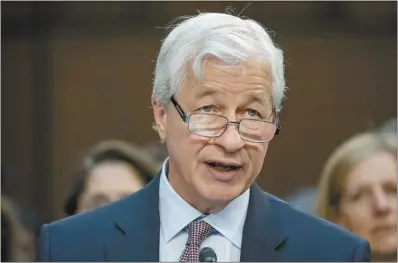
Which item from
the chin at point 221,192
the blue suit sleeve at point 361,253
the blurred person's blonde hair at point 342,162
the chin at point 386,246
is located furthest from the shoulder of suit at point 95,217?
the chin at point 386,246

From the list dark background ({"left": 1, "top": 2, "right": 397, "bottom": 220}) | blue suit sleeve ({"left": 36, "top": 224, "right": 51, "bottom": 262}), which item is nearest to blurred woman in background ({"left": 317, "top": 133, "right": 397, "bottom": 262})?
dark background ({"left": 1, "top": 2, "right": 397, "bottom": 220})

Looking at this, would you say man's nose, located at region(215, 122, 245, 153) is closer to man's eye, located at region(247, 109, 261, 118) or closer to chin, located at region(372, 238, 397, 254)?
man's eye, located at region(247, 109, 261, 118)

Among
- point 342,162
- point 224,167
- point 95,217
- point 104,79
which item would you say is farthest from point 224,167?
point 104,79

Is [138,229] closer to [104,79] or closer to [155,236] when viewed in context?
[155,236]

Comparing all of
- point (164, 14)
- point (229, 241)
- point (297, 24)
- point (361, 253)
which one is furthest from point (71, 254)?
point (297, 24)

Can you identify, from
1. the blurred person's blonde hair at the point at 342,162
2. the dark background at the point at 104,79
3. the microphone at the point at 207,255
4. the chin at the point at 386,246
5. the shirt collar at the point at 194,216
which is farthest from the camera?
the dark background at the point at 104,79

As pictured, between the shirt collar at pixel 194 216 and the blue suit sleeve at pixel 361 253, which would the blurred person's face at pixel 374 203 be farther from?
the shirt collar at pixel 194 216

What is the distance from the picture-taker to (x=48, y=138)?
2.77m

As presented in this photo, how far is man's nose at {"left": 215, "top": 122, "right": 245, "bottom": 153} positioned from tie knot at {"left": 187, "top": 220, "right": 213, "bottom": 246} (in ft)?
0.58

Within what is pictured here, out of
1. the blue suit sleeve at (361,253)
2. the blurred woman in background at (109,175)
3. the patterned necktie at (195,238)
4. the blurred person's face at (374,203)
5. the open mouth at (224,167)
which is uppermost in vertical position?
the open mouth at (224,167)

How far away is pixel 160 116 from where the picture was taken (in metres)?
1.63

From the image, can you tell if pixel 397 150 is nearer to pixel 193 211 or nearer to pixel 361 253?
pixel 361 253

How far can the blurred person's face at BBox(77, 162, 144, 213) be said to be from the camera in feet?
7.06

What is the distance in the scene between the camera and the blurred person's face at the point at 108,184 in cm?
215
